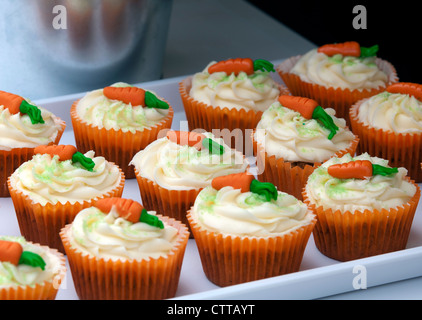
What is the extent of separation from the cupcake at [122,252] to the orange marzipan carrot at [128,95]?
104 cm

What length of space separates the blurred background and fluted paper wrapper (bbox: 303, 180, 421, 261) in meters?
1.57

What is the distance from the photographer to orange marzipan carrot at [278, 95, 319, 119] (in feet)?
11.8

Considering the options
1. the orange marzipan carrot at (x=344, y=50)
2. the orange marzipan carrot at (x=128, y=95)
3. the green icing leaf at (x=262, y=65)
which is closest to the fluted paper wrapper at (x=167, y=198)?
the orange marzipan carrot at (x=128, y=95)

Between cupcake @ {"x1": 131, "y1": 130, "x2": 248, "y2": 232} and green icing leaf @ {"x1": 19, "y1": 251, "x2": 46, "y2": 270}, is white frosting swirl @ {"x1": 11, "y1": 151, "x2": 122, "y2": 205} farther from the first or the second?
green icing leaf @ {"x1": 19, "y1": 251, "x2": 46, "y2": 270}

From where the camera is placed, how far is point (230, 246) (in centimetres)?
289

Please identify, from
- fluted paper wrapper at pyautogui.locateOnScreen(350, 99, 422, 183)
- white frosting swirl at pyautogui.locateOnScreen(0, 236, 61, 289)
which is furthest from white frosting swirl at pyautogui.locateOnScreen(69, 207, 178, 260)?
fluted paper wrapper at pyautogui.locateOnScreen(350, 99, 422, 183)

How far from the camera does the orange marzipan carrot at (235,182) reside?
2.96 m

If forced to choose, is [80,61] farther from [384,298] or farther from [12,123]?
[384,298]

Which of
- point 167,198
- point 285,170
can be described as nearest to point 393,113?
point 285,170

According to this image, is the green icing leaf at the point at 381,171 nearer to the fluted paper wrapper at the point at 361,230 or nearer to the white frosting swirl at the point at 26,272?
the fluted paper wrapper at the point at 361,230

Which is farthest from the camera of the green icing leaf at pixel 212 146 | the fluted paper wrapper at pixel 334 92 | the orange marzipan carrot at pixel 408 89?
the fluted paper wrapper at pixel 334 92

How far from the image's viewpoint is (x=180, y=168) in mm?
3291

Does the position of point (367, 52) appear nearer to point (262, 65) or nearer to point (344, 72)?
point (344, 72)
